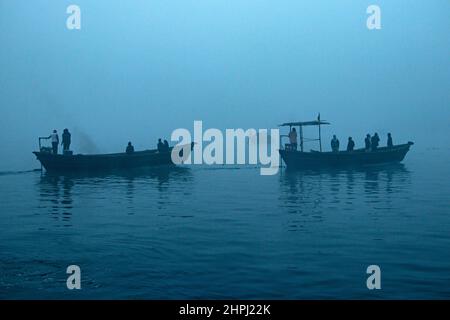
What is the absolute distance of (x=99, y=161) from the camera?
39.0 ft

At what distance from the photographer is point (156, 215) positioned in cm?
688

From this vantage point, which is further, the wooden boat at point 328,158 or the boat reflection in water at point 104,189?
the wooden boat at point 328,158

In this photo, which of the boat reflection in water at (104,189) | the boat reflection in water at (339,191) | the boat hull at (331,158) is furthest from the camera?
the boat hull at (331,158)

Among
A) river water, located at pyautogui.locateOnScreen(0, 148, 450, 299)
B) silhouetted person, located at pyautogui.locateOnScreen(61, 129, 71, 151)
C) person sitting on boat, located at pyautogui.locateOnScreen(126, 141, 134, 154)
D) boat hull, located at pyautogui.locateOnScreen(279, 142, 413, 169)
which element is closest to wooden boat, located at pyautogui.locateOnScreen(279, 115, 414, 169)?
boat hull, located at pyautogui.locateOnScreen(279, 142, 413, 169)

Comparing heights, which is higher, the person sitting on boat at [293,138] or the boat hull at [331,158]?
the person sitting on boat at [293,138]

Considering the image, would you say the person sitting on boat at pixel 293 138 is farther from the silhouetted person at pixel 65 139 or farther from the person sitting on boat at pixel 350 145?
the silhouetted person at pixel 65 139

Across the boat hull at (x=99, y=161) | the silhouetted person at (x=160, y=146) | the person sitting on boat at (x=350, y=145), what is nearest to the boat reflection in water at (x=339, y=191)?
the person sitting on boat at (x=350, y=145)

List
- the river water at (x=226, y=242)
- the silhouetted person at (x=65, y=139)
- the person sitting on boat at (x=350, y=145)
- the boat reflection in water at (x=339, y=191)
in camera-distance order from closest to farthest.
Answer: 1. the river water at (x=226, y=242)
2. the boat reflection in water at (x=339, y=191)
3. the silhouetted person at (x=65, y=139)
4. the person sitting on boat at (x=350, y=145)

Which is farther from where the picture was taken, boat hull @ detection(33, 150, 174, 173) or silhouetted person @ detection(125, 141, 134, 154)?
silhouetted person @ detection(125, 141, 134, 154)

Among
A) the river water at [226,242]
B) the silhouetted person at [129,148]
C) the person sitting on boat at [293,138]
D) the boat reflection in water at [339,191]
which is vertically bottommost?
the river water at [226,242]

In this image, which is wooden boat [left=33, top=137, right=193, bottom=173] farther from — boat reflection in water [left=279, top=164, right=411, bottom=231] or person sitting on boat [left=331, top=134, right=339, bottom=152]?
person sitting on boat [left=331, top=134, right=339, bottom=152]

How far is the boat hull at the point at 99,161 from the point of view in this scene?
449 inches

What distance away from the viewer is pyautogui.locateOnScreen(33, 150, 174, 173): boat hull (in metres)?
11.4
